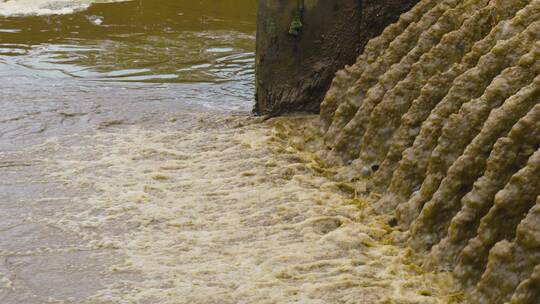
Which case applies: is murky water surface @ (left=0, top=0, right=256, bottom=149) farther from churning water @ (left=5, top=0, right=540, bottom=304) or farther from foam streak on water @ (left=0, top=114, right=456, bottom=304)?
foam streak on water @ (left=0, top=114, right=456, bottom=304)

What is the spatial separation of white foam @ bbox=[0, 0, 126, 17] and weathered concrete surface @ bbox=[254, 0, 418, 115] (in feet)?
15.3

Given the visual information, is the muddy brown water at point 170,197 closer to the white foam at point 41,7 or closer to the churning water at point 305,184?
the churning water at point 305,184

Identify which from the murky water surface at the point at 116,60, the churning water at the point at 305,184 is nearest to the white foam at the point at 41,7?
the murky water surface at the point at 116,60

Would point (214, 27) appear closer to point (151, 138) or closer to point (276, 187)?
point (151, 138)

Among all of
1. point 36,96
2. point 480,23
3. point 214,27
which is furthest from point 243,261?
point 214,27

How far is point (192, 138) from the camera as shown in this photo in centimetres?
614

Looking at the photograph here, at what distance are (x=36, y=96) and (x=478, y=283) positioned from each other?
450 centimetres

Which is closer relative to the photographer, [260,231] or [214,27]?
[260,231]

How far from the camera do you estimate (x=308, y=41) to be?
6.30 m

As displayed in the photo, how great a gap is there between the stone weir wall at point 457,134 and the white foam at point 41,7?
538 cm

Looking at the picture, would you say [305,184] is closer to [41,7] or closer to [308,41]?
[308,41]

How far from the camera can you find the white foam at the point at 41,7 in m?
10.4

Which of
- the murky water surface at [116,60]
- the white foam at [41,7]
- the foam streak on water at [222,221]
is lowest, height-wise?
the foam streak on water at [222,221]

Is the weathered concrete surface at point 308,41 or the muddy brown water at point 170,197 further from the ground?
the weathered concrete surface at point 308,41
